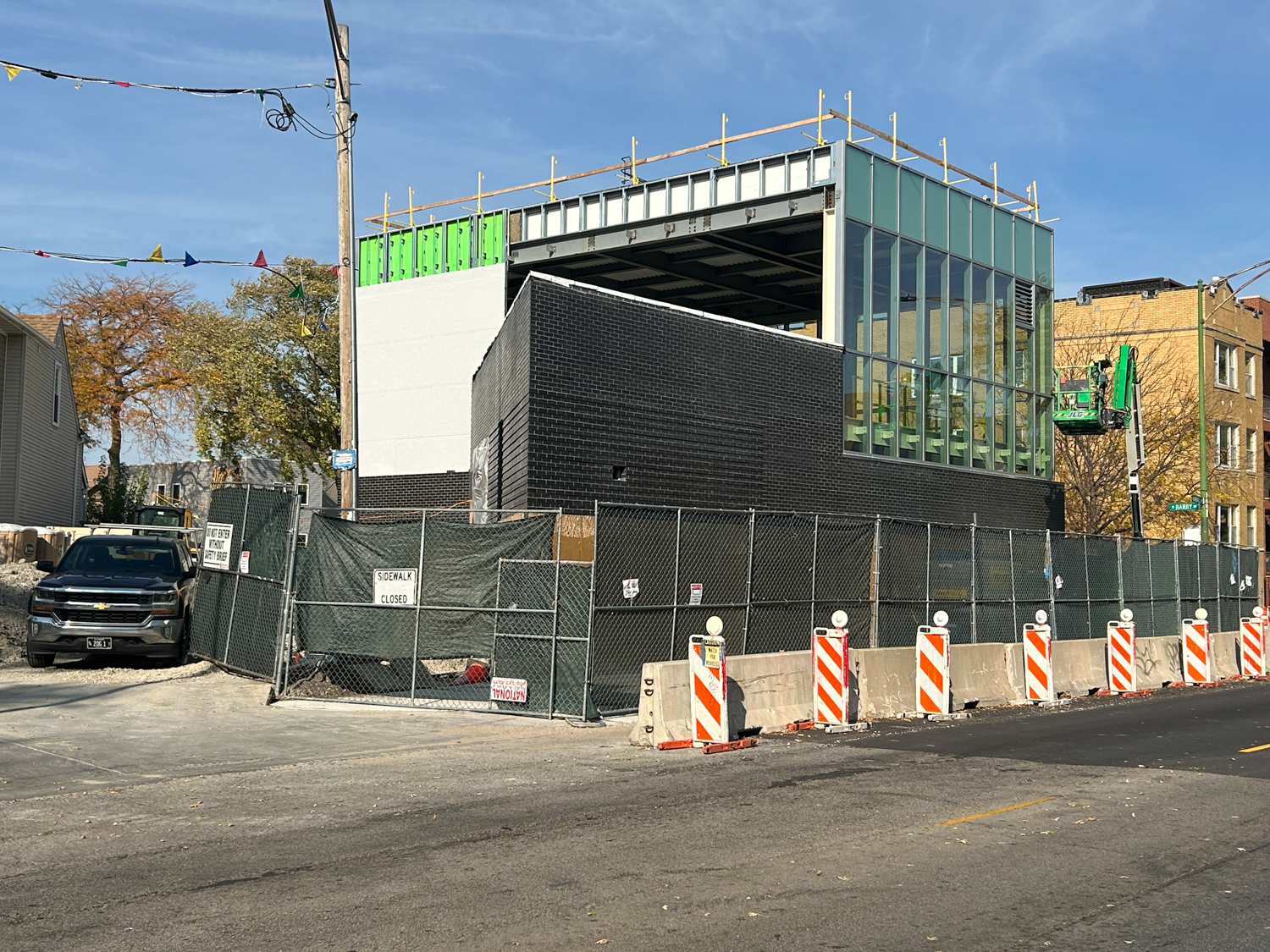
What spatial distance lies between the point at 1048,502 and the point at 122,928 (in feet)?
87.9

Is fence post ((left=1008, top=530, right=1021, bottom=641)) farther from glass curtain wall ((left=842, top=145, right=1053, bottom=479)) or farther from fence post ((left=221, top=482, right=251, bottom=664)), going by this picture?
fence post ((left=221, top=482, right=251, bottom=664))

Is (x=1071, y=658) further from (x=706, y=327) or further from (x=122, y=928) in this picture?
(x=122, y=928)

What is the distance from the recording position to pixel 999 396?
28.1 m

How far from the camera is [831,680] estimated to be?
1363cm

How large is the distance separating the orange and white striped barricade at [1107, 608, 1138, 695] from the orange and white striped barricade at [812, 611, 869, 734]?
7.40 meters

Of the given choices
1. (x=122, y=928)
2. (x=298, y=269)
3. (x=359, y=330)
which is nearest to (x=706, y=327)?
(x=359, y=330)

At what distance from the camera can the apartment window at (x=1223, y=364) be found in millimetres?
46375

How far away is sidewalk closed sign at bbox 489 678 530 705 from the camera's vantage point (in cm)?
1359

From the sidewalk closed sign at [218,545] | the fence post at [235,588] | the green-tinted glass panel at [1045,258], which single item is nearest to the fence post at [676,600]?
→ the fence post at [235,588]

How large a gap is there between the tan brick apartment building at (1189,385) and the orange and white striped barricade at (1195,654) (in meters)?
21.7

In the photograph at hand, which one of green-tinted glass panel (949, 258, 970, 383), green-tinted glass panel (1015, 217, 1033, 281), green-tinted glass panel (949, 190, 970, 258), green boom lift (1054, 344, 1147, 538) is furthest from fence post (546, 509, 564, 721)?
green boom lift (1054, 344, 1147, 538)

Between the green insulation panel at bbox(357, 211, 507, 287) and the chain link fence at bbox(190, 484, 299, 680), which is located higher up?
Result: the green insulation panel at bbox(357, 211, 507, 287)

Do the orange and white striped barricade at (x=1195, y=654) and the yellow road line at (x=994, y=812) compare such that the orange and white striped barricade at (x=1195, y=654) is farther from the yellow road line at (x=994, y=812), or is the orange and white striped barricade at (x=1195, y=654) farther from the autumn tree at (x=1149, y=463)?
the autumn tree at (x=1149, y=463)

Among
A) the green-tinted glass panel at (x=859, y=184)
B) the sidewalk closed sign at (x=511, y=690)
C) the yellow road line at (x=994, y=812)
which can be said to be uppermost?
the green-tinted glass panel at (x=859, y=184)
